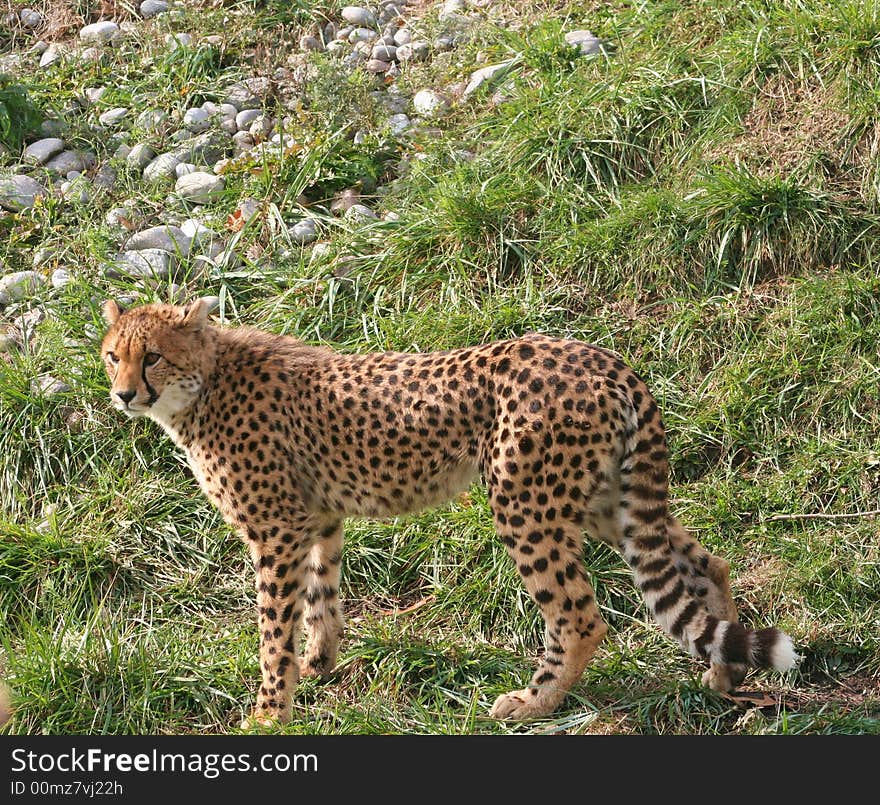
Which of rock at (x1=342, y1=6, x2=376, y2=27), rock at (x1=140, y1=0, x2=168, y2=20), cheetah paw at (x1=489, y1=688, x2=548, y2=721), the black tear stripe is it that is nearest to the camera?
cheetah paw at (x1=489, y1=688, x2=548, y2=721)

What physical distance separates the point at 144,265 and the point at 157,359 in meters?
1.88

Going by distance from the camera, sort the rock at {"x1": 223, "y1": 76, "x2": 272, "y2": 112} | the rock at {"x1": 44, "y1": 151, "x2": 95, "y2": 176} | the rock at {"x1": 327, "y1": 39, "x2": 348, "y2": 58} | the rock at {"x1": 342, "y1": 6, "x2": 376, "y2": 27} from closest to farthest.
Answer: the rock at {"x1": 44, "y1": 151, "x2": 95, "y2": 176}, the rock at {"x1": 223, "y1": 76, "x2": 272, "y2": 112}, the rock at {"x1": 327, "y1": 39, "x2": 348, "y2": 58}, the rock at {"x1": 342, "y1": 6, "x2": 376, "y2": 27}

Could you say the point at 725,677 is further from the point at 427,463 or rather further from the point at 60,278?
the point at 60,278

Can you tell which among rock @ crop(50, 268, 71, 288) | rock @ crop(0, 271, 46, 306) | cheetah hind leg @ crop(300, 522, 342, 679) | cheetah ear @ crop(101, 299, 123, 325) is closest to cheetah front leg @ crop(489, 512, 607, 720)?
cheetah hind leg @ crop(300, 522, 342, 679)

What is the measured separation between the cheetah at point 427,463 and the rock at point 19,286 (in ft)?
5.69

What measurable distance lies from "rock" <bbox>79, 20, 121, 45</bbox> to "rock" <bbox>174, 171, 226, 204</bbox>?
1.59 metres

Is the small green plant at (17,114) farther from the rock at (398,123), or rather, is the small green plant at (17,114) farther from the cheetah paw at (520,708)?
the cheetah paw at (520,708)

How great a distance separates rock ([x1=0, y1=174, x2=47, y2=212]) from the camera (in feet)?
24.5

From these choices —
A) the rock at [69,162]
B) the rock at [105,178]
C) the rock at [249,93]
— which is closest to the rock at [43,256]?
the rock at [105,178]

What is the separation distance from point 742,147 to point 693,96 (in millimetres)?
464

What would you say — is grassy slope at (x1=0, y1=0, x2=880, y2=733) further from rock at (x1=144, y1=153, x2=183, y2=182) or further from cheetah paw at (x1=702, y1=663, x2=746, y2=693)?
rock at (x1=144, y1=153, x2=183, y2=182)

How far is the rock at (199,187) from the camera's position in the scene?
737cm

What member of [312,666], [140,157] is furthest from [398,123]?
[312,666]

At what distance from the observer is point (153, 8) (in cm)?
862
